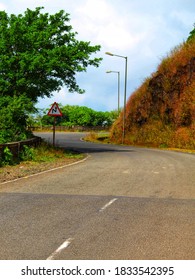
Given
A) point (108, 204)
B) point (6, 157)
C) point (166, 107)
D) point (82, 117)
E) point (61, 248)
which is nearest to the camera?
point (61, 248)

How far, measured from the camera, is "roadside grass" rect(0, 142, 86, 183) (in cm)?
1561

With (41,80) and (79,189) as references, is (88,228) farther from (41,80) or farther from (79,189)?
(41,80)

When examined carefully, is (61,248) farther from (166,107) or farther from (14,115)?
(166,107)

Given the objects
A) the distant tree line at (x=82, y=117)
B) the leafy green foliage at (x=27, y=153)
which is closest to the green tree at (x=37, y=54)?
the leafy green foliage at (x=27, y=153)

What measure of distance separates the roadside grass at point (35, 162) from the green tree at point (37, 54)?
11.5 ft

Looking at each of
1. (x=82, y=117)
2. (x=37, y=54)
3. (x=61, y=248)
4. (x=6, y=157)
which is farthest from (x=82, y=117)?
(x=61, y=248)

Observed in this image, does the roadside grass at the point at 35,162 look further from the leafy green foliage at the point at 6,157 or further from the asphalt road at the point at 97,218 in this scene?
the asphalt road at the point at 97,218

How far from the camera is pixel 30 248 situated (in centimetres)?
640

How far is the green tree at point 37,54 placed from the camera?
23.6 m

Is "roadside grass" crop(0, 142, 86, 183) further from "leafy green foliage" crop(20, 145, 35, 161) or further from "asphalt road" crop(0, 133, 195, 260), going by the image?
"asphalt road" crop(0, 133, 195, 260)

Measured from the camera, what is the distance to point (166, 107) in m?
44.5

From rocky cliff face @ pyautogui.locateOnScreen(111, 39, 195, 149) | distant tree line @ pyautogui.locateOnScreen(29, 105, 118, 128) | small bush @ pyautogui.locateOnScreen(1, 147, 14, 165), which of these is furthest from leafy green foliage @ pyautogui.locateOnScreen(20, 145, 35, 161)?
distant tree line @ pyautogui.locateOnScreen(29, 105, 118, 128)

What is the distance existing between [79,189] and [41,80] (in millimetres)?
13786
